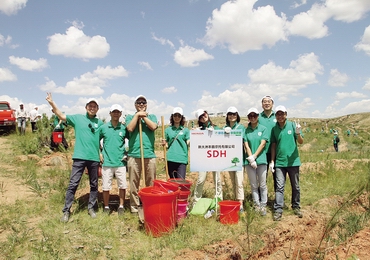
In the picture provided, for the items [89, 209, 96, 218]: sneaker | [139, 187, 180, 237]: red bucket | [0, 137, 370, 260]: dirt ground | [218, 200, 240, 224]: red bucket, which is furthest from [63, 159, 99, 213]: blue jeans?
[218, 200, 240, 224]: red bucket

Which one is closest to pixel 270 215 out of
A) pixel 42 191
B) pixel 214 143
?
pixel 214 143

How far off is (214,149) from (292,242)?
6.45 feet

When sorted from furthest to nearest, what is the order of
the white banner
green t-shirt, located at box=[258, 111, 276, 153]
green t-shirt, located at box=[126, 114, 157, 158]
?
green t-shirt, located at box=[258, 111, 276, 153], the white banner, green t-shirt, located at box=[126, 114, 157, 158]

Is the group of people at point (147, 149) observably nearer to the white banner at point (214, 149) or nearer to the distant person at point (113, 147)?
the distant person at point (113, 147)

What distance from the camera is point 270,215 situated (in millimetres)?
5375

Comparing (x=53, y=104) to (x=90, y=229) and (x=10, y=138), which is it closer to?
(x=90, y=229)

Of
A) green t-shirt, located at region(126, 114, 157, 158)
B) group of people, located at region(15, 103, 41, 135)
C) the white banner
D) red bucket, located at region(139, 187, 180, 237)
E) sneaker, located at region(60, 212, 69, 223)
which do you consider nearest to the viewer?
red bucket, located at region(139, 187, 180, 237)

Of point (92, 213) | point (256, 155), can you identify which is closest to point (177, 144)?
point (256, 155)

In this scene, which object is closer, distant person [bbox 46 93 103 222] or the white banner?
distant person [bbox 46 93 103 222]

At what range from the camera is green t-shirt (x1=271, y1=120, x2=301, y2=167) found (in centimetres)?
516

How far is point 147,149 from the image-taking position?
5.07m

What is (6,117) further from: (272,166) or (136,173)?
(272,166)

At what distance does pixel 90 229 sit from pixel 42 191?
2.41m

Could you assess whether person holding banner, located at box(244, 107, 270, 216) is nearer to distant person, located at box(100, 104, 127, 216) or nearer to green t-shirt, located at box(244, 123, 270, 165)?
green t-shirt, located at box(244, 123, 270, 165)
